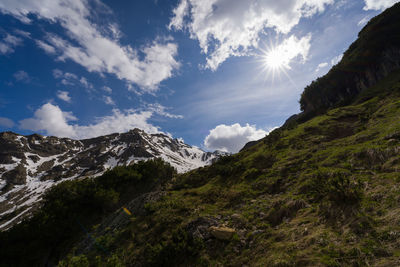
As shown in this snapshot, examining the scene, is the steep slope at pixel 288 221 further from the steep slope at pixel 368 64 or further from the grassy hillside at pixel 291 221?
the steep slope at pixel 368 64

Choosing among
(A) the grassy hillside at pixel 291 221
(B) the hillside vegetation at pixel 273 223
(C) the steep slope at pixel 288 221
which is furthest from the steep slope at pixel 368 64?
(A) the grassy hillside at pixel 291 221

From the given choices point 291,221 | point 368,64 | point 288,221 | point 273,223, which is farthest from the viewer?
point 368,64

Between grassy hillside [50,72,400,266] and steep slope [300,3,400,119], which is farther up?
steep slope [300,3,400,119]

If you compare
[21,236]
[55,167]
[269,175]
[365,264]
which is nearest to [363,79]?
[269,175]

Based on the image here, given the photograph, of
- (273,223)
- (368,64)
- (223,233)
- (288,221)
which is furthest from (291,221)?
(368,64)

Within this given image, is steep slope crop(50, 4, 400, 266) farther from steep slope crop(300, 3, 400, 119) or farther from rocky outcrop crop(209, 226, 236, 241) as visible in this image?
steep slope crop(300, 3, 400, 119)

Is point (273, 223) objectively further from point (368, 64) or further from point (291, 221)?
point (368, 64)

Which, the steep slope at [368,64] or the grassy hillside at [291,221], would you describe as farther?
the steep slope at [368,64]

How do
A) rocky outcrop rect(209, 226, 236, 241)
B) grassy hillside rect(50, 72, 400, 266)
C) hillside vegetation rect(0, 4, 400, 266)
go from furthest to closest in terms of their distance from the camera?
rocky outcrop rect(209, 226, 236, 241) < hillside vegetation rect(0, 4, 400, 266) < grassy hillside rect(50, 72, 400, 266)

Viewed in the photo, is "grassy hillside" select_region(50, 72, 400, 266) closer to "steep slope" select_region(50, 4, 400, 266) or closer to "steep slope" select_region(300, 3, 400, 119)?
"steep slope" select_region(50, 4, 400, 266)

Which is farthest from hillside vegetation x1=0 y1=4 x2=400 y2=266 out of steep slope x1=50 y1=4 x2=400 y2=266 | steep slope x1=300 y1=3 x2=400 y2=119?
steep slope x1=300 y1=3 x2=400 y2=119

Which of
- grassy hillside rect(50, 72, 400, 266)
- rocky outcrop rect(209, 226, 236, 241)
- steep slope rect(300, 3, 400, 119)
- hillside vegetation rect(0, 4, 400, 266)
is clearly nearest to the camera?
grassy hillside rect(50, 72, 400, 266)

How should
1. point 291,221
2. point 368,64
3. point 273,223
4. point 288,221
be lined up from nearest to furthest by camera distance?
point 291,221 → point 288,221 → point 273,223 → point 368,64

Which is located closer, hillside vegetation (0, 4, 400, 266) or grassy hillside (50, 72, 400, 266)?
grassy hillside (50, 72, 400, 266)
